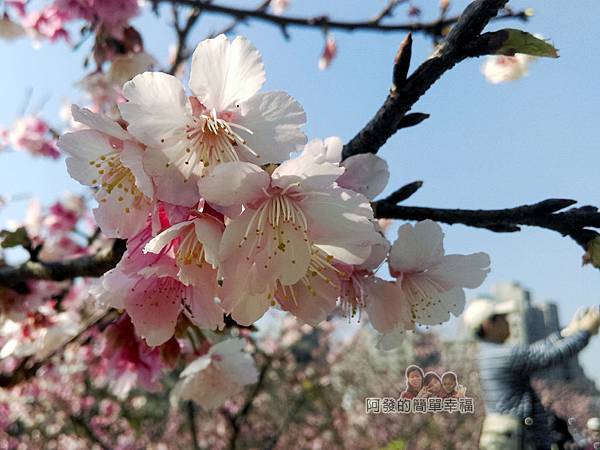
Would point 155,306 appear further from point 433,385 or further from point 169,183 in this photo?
point 433,385

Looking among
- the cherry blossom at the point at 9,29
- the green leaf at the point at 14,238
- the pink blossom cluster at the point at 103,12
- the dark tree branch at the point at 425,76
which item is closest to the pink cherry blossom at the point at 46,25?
the cherry blossom at the point at 9,29

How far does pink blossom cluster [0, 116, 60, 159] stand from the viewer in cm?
288

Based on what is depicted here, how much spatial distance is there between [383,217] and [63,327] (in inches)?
40.1

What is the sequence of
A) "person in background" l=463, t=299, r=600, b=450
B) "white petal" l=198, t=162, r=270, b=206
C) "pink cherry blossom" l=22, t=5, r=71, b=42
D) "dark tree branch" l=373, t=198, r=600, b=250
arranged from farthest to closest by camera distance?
"pink cherry blossom" l=22, t=5, r=71, b=42, "person in background" l=463, t=299, r=600, b=450, "dark tree branch" l=373, t=198, r=600, b=250, "white petal" l=198, t=162, r=270, b=206

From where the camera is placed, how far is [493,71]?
204cm

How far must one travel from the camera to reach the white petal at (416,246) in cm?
50

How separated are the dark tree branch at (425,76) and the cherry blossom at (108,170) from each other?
249 mm

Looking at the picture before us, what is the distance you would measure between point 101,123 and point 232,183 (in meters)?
0.13

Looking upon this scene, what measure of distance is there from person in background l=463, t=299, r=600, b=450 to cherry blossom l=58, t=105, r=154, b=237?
0.89 meters

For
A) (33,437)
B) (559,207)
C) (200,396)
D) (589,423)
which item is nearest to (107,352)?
(200,396)

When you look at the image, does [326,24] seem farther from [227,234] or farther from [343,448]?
[343,448]

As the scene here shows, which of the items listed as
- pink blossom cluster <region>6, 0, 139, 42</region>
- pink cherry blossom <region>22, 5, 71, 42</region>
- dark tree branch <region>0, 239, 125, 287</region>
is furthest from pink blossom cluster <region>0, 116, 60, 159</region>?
dark tree branch <region>0, 239, 125, 287</region>

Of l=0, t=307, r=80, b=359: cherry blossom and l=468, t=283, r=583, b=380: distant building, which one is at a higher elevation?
l=468, t=283, r=583, b=380: distant building

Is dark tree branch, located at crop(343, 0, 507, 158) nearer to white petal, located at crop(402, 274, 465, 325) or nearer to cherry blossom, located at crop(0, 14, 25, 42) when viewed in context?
white petal, located at crop(402, 274, 465, 325)
